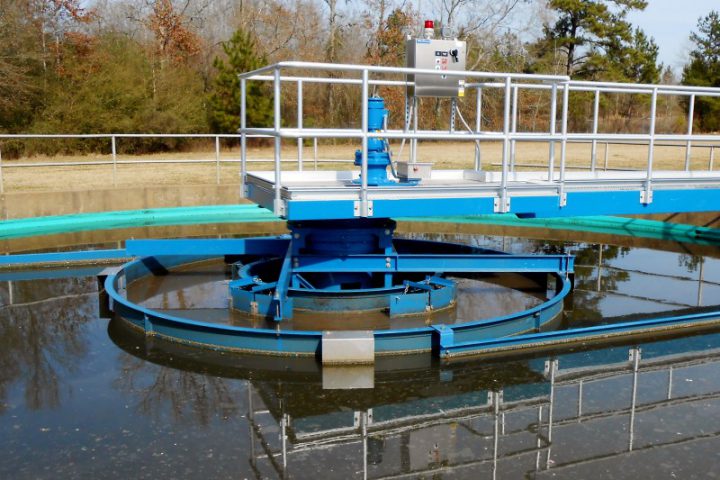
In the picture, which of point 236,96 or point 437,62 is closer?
point 437,62

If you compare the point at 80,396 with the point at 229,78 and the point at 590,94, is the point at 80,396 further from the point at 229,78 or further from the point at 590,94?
the point at 590,94

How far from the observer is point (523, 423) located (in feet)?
17.9

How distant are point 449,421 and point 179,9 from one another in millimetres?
39688

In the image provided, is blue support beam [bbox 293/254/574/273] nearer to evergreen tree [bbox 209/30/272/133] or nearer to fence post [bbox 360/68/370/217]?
fence post [bbox 360/68/370/217]

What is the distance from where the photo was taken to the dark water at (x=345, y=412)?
4.77 m

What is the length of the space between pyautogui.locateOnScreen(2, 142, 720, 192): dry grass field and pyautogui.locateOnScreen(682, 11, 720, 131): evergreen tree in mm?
12552

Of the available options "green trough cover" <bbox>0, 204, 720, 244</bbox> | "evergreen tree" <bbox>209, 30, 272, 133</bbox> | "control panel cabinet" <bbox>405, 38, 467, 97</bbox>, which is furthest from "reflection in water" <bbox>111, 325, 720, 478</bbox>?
"evergreen tree" <bbox>209, 30, 272, 133</bbox>

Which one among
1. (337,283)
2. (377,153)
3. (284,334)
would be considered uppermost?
(377,153)

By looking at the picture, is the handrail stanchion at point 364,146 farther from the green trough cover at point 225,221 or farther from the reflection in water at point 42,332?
the green trough cover at point 225,221

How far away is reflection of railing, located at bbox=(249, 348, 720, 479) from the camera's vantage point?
4.88 metres

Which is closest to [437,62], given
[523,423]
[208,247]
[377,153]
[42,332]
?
[377,153]

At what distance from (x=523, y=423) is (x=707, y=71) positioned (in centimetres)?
4538

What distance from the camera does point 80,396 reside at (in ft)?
19.2

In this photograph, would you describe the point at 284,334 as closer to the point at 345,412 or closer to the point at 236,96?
the point at 345,412
